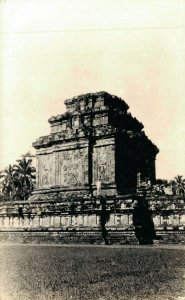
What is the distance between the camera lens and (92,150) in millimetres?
26453

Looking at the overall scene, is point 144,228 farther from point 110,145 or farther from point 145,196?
point 110,145

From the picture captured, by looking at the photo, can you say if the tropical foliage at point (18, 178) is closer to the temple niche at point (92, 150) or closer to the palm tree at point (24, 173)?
the palm tree at point (24, 173)

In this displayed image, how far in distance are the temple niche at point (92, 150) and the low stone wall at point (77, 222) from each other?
2431 mm

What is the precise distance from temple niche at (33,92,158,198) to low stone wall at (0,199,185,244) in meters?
2.43

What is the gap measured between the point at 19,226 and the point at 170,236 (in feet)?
31.9

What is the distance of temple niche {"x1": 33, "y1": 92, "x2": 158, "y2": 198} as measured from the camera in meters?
25.7

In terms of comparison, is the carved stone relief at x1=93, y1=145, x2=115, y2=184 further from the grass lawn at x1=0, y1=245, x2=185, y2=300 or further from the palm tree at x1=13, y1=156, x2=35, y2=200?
the palm tree at x1=13, y1=156, x2=35, y2=200

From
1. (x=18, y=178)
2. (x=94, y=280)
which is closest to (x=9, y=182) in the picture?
(x=18, y=178)

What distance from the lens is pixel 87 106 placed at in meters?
28.9

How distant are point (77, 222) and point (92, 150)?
18.9 ft

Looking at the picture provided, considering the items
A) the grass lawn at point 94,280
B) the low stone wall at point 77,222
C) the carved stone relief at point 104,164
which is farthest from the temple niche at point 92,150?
the grass lawn at point 94,280

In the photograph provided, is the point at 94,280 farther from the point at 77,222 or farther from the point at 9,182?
the point at 9,182

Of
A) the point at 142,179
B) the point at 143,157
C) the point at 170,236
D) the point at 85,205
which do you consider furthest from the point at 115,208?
the point at 143,157

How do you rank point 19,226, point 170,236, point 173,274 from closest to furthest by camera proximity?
point 173,274 < point 170,236 < point 19,226
